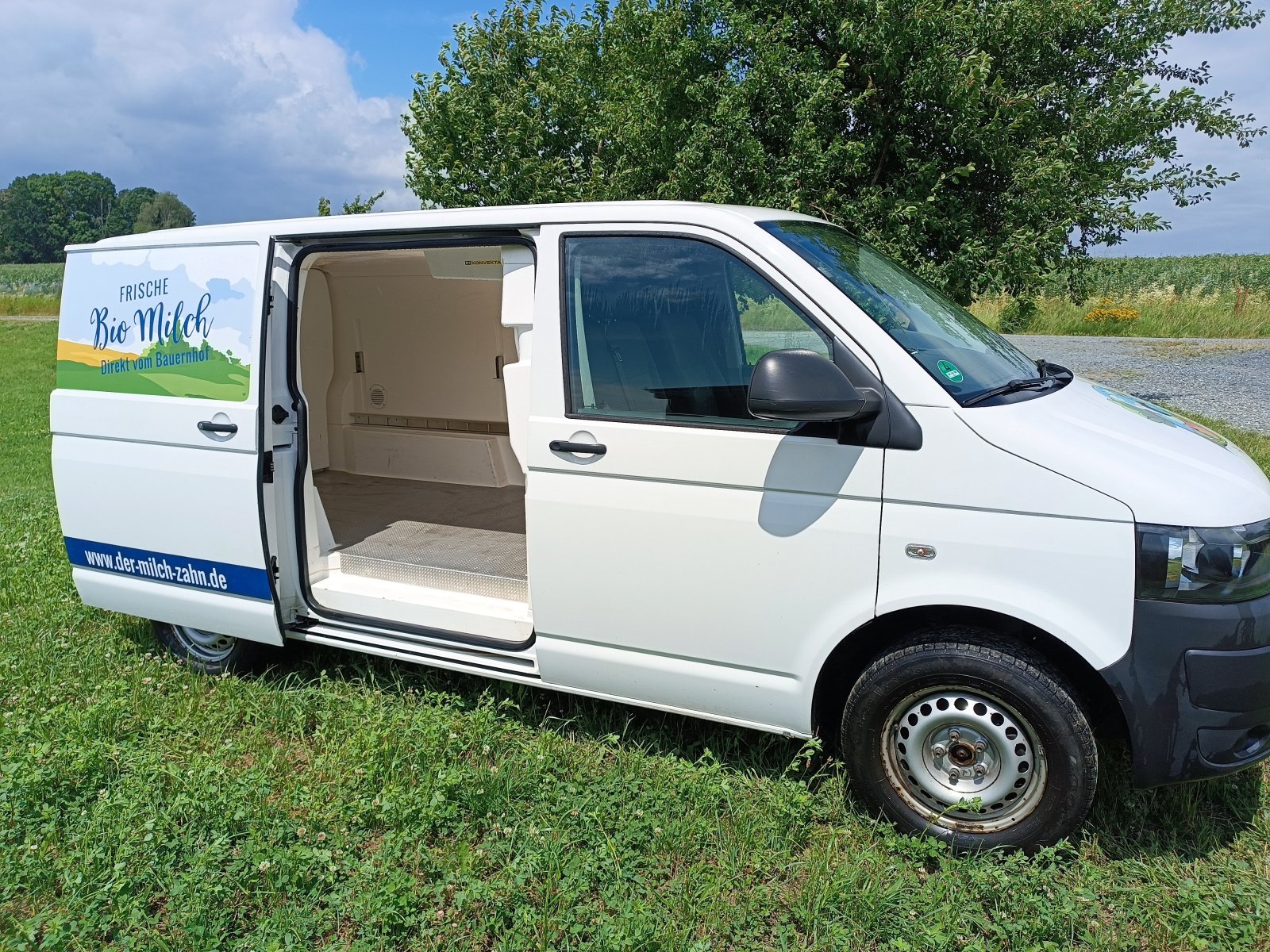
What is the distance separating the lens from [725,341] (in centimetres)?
344

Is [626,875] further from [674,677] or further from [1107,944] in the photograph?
[1107,944]

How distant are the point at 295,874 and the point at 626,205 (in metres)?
2.62

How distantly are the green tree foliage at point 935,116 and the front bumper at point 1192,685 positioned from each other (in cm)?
523

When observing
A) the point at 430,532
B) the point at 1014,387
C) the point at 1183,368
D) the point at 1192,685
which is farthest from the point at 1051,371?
the point at 1183,368

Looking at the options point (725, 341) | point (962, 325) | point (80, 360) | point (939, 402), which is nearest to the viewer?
point (939, 402)

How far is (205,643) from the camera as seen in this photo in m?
4.72

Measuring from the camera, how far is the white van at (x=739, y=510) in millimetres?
2811

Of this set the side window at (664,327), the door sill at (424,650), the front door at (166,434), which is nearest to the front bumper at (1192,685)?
the side window at (664,327)

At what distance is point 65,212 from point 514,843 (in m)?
112

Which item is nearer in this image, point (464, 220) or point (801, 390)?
point (801, 390)

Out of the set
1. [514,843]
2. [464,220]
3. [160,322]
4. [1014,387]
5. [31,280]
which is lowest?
[514,843]

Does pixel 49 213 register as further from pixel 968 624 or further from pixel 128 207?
pixel 968 624

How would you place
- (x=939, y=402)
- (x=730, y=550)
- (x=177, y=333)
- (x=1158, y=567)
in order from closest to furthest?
(x=1158, y=567) → (x=939, y=402) → (x=730, y=550) → (x=177, y=333)

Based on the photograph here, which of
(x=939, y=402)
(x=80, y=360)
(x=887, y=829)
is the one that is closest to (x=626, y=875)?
(x=887, y=829)
